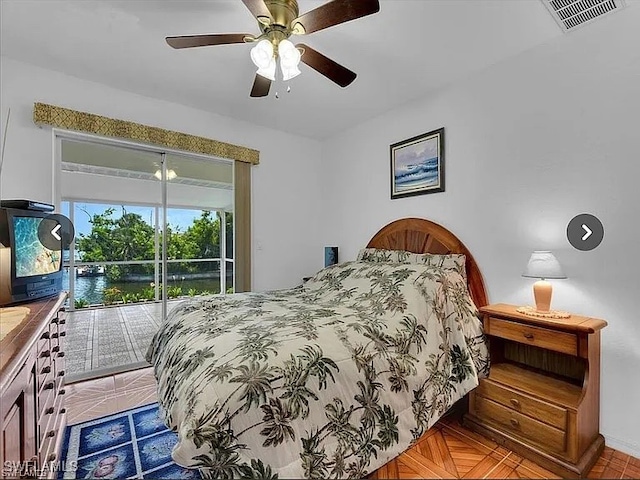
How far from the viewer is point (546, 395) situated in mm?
1779

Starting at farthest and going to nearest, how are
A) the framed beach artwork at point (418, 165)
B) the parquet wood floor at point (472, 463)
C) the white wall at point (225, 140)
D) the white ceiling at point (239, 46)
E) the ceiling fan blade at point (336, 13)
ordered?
the framed beach artwork at point (418, 165) < the white wall at point (225, 140) < the white ceiling at point (239, 46) < the parquet wood floor at point (472, 463) < the ceiling fan blade at point (336, 13)

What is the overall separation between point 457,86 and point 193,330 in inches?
110

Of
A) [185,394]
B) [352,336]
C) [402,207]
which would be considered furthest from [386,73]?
[185,394]

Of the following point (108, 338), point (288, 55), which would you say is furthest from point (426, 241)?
point (108, 338)

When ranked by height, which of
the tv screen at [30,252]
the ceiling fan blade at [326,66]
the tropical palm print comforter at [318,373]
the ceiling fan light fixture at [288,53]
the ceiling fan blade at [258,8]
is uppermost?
the ceiling fan blade at [258,8]

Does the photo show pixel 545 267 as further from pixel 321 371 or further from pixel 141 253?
pixel 141 253

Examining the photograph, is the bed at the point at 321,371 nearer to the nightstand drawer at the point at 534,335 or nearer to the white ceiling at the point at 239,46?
the nightstand drawer at the point at 534,335

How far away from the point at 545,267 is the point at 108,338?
14.0ft

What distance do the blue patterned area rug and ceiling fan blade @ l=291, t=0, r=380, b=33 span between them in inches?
94.6

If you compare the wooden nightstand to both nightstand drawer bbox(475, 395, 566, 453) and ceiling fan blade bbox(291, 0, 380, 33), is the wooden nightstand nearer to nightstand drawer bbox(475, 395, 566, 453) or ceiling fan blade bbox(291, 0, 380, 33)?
nightstand drawer bbox(475, 395, 566, 453)

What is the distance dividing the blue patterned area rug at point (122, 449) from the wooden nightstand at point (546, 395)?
1.77m

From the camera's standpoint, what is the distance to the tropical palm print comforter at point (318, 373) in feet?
3.74

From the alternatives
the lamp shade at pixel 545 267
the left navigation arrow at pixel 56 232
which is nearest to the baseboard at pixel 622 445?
the lamp shade at pixel 545 267

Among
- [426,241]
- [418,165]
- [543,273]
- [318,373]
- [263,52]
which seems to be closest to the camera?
[318,373]
